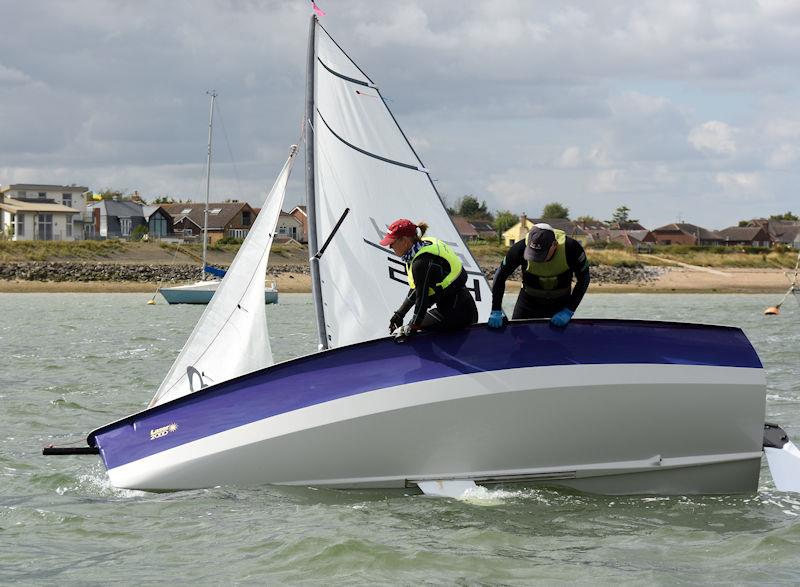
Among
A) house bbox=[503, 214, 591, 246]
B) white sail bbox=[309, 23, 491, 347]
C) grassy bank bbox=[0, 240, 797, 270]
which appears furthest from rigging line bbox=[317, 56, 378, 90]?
house bbox=[503, 214, 591, 246]

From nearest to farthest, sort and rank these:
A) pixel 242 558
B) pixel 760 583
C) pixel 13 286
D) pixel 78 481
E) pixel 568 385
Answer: pixel 760 583 < pixel 242 558 < pixel 568 385 < pixel 78 481 < pixel 13 286

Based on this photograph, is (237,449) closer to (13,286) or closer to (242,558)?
(242,558)

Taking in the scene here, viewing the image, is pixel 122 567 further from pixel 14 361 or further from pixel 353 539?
pixel 14 361

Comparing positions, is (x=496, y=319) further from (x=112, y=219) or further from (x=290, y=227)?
(x=112, y=219)

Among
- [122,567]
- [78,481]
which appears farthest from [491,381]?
[78,481]

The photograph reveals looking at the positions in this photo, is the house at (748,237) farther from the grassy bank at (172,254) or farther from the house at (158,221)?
the house at (158,221)

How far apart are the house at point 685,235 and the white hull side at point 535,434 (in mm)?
131601

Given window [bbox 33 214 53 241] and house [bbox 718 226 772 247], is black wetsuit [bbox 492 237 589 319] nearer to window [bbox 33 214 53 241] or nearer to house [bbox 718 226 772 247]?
window [bbox 33 214 53 241]

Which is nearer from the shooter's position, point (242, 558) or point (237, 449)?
point (242, 558)

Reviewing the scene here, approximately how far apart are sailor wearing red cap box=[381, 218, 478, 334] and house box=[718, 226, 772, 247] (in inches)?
5299

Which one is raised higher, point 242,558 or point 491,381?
point 491,381

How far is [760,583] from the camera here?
6570mm

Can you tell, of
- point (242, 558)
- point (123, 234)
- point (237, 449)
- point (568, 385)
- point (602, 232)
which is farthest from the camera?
point (602, 232)

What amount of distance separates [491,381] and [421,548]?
1278 mm
